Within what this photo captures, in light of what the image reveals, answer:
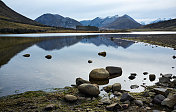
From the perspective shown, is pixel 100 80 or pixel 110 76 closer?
pixel 100 80

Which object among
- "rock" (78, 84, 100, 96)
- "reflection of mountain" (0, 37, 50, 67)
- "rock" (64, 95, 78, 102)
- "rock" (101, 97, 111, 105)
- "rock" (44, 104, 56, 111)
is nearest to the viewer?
"rock" (44, 104, 56, 111)

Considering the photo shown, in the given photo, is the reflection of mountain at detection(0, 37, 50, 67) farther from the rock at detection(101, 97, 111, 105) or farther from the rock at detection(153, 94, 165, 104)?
the rock at detection(153, 94, 165, 104)

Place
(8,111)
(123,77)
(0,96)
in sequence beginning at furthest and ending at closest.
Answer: (123,77)
(0,96)
(8,111)

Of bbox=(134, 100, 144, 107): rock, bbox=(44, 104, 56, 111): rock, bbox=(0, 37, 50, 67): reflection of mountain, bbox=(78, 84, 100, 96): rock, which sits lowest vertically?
bbox=(134, 100, 144, 107): rock

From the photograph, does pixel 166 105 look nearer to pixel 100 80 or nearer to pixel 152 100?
pixel 152 100

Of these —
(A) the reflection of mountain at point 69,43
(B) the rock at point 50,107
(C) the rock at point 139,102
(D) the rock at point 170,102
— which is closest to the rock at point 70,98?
(B) the rock at point 50,107

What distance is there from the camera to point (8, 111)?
38.9ft

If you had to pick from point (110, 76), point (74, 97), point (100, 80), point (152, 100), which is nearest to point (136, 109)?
point (152, 100)

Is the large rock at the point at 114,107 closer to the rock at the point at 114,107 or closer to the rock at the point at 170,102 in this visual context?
the rock at the point at 114,107

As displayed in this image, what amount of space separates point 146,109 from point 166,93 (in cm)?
283

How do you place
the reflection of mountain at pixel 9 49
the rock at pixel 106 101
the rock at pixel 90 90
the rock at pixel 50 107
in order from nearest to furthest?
the rock at pixel 50 107, the rock at pixel 106 101, the rock at pixel 90 90, the reflection of mountain at pixel 9 49

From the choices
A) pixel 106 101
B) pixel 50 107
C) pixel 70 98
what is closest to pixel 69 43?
pixel 70 98

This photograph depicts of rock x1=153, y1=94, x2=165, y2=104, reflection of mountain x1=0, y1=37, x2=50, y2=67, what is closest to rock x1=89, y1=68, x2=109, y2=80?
rock x1=153, y1=94, x2=165, y2=104

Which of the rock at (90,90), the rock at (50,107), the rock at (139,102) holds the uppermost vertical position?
the rock at (90,90)
